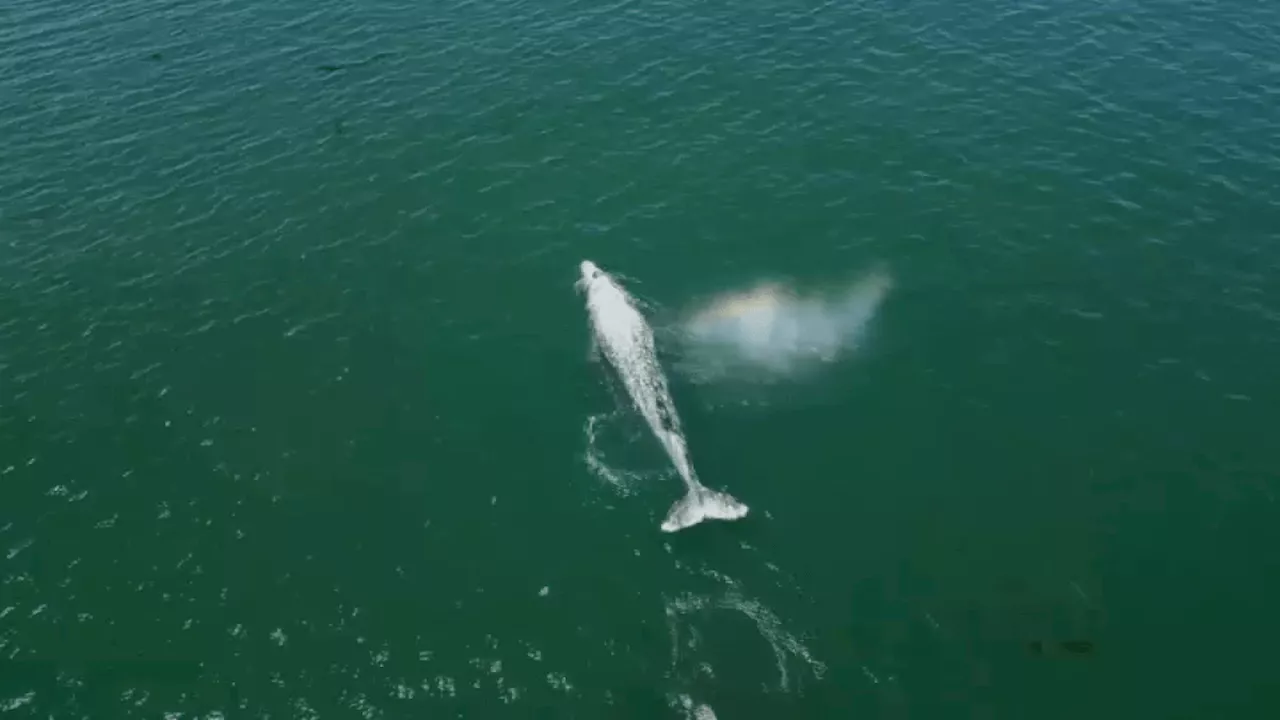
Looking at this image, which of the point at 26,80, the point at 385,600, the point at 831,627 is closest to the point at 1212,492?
the point at 831,627

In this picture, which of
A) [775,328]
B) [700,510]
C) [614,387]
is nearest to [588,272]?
[614,387]

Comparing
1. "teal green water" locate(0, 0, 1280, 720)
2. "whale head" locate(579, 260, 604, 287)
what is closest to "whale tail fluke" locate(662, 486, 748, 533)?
"teal green water" locate(0, 0, 1280, 720)

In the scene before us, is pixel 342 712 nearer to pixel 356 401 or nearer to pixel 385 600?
pixel 385 600

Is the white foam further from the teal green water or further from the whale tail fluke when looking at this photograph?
the whale tail fluke

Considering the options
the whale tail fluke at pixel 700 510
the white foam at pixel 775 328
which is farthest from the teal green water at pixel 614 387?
the white foam at pixel 775 328

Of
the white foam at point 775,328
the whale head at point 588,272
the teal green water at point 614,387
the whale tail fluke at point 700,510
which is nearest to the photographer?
the teal green water at point 614,387

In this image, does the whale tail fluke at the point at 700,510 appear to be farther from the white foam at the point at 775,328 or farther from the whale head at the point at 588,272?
the whale head at the point at 588,272
